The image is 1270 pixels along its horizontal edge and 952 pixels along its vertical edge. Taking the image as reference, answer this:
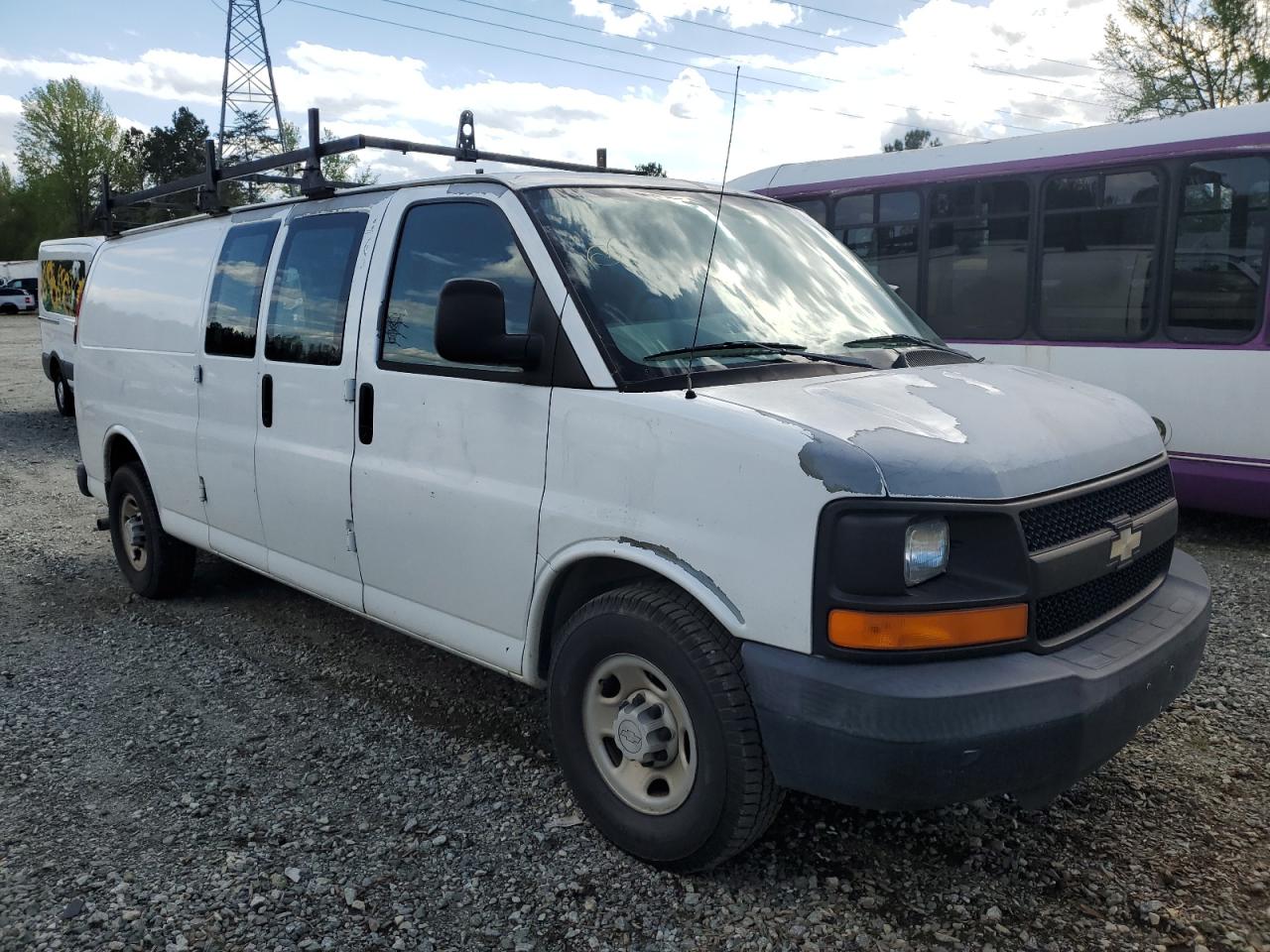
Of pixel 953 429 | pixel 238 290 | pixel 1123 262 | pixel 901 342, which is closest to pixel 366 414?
pixel 238 290

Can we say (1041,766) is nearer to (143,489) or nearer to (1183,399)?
(143,489)

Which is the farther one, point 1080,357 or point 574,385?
point 1080,357

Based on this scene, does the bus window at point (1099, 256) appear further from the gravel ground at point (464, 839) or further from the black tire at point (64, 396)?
→ the black tire at point (64, 396)

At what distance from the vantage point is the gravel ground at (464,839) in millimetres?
2918

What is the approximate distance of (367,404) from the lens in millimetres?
4016

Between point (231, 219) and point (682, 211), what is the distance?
257cm

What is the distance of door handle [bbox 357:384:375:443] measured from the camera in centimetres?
400

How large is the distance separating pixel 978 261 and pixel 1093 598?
665 cm

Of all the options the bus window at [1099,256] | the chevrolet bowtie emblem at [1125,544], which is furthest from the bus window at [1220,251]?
the chevrolet bowtie emblem at [1125,544]

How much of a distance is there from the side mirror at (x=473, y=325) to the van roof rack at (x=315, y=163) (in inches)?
52.3

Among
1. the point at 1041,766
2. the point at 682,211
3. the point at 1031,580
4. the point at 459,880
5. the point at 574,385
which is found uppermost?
the point at 682,211

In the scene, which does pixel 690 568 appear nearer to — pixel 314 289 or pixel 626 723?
pixel 626 723

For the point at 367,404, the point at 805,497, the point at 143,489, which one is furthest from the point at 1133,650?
the point at 143,489

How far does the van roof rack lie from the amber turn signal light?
7.80 feet
